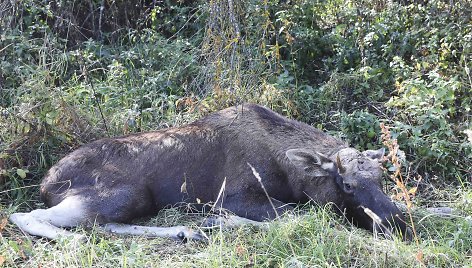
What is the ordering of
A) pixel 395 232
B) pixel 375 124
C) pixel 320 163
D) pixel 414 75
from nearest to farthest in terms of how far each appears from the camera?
pixel 395 232 < pixel 320 163 < pixel 375 124 < pixel 414 75

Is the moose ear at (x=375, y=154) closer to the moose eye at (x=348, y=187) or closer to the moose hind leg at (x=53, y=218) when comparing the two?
the moose eye at (x=348, y=187)

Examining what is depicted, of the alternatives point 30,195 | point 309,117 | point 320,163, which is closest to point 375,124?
point 309,117

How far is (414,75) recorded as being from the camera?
9.48m

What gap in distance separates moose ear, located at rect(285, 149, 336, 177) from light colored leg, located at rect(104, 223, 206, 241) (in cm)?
118

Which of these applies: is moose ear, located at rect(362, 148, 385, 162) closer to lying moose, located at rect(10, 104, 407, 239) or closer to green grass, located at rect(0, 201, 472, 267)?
lying moose, located at rect(10, 104, 407, 239)

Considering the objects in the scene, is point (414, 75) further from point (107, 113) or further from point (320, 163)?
point (107, 113)

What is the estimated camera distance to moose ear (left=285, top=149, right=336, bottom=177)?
7.25m

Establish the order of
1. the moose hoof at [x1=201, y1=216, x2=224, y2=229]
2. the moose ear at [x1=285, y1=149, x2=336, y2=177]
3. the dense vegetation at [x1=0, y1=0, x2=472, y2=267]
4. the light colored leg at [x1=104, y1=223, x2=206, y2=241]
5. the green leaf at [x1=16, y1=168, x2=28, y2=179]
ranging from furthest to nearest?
the green leaf at [x1=16, y1=168, x2=28, y2=179]
the moose ear at [x1=285, y1=149, x2=336, y2=177]
the moose hoof at [x1=201, y1=216, x2=224, y2=229]
the light colored leg at [x1=104, y1=223, x2=206, y2=241]
the dense vegetation at [x1=0, y1=0, x2=472, y2=267]

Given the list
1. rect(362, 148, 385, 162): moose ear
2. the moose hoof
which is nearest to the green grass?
the moose hoof

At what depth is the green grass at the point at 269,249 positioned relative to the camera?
6.00 m

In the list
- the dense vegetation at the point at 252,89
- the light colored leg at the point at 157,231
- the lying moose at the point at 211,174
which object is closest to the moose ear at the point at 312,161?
the lying moose at the point at 211,174

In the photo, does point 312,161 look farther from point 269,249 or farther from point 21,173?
point 21,173

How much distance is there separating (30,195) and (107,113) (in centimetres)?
163

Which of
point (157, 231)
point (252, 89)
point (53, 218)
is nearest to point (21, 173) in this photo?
point (53, 218)
